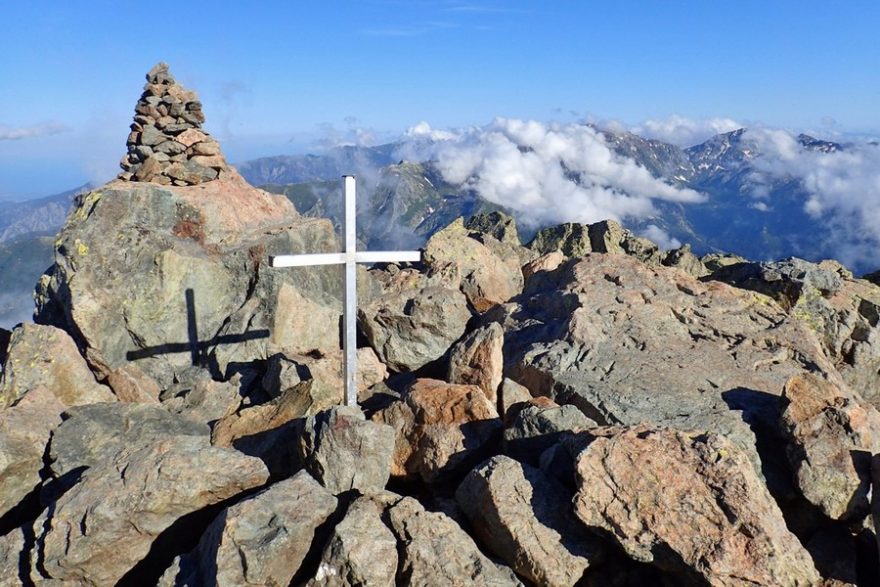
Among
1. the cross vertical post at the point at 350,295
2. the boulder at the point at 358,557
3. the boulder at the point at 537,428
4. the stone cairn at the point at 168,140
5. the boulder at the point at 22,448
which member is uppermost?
the stone cairn at the point at 168,140

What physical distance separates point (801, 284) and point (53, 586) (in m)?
Result: 19.0

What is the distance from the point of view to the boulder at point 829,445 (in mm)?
8609

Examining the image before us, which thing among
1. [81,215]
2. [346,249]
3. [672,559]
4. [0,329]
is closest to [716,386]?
[672,559]

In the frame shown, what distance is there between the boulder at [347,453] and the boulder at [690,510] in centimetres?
306

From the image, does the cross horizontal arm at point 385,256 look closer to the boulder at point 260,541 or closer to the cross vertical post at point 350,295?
the cross vertical post at point 350,295

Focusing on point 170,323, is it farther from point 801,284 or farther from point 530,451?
point 801,284

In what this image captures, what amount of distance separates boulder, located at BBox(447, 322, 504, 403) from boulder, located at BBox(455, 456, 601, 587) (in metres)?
3.65

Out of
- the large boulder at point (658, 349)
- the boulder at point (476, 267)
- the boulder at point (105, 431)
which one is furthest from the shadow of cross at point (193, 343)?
the large boulder at point (658, 349)

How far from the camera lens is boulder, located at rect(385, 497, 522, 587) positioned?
7.43 m

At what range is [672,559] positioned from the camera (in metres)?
7.49

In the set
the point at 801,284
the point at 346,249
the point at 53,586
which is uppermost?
the point at 346,249

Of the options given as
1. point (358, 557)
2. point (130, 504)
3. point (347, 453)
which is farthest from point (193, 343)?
point (358, 557)

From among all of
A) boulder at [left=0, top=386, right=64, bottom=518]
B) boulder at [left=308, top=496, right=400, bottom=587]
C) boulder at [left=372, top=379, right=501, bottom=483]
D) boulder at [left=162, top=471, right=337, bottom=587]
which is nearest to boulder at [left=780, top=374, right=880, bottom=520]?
boulder at [left=372, top=379, right=501, bottom=483]

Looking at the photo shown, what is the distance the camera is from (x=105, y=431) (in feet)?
36.9
